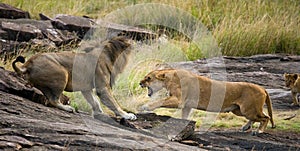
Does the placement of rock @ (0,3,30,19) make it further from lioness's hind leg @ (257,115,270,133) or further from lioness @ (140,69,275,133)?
lioness's hind leg @ (257,115,270,133)

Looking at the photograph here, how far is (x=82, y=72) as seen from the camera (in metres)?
7.92

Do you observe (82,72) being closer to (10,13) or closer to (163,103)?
(163,103)

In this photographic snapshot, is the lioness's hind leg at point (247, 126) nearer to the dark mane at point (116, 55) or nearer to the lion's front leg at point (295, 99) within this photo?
the dark mane at point (116, 55)

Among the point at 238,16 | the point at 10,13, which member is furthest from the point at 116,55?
the point at 238,16

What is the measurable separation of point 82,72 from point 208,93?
5.61 ft

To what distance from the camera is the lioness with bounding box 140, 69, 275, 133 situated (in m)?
8.44

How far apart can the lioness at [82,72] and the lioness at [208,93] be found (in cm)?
50

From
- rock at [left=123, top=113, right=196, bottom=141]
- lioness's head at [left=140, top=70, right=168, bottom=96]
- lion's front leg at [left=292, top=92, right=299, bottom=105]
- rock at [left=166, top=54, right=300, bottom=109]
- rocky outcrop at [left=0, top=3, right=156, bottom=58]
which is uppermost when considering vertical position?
lioness's head at [left=140, top=70, right=168, bottom=96]

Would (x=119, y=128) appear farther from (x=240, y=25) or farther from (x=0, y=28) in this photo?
(x=240, y=25)

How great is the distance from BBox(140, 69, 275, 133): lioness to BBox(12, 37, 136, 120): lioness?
50cm

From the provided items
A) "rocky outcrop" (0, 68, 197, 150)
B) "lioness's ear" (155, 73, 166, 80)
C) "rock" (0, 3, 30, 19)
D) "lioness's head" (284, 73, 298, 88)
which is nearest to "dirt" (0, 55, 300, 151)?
"rocky outcrop" (0, 68, 197, 150)

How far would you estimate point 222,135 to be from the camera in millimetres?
8469

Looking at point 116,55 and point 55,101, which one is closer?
point 55,101

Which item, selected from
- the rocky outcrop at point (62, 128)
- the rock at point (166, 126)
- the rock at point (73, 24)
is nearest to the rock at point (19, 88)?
the rocky outcrop at point (62, 128)
